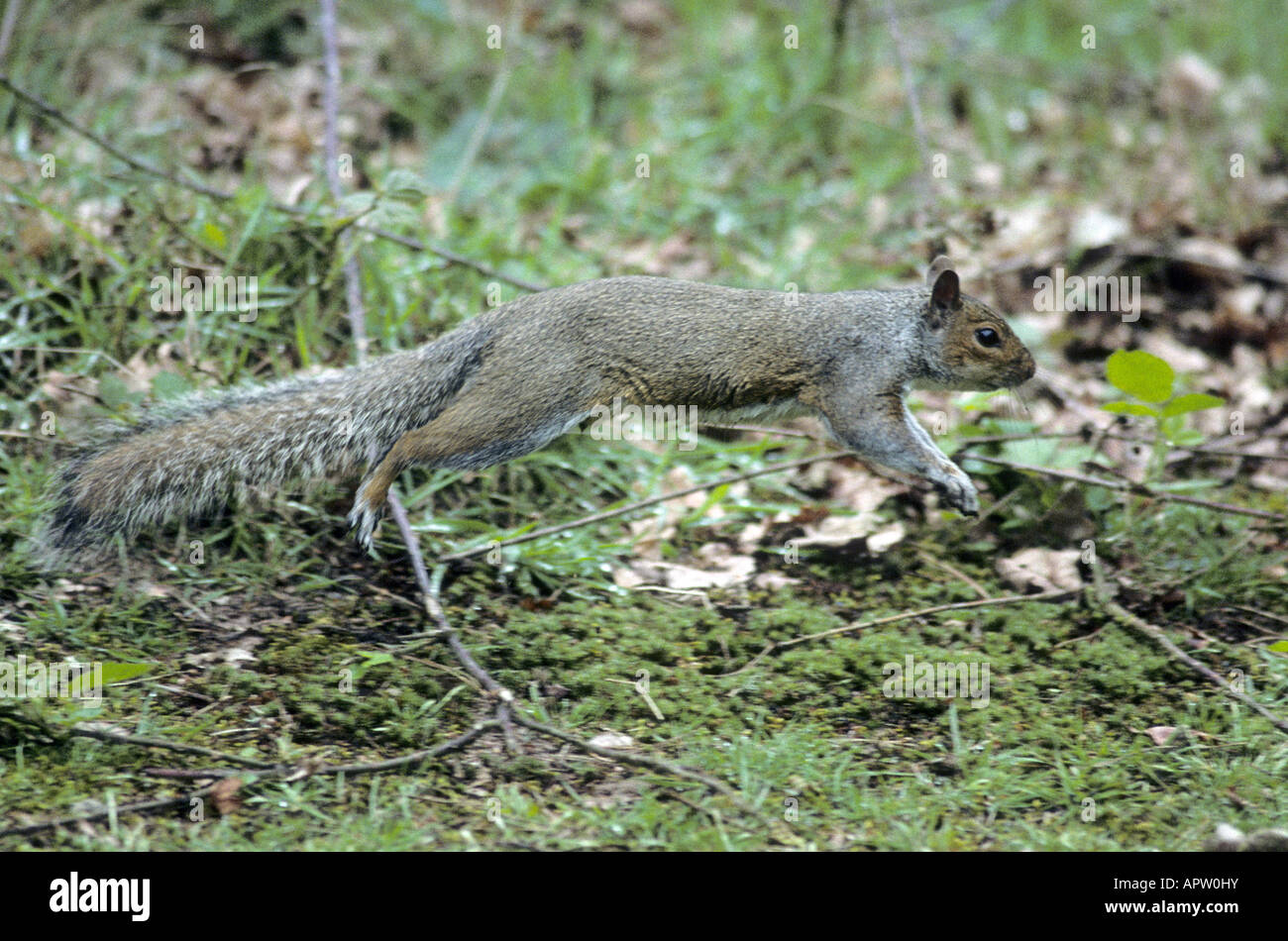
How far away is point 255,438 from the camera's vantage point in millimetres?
4238

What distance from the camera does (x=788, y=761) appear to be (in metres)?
3.62

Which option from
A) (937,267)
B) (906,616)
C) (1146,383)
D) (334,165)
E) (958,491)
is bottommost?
(906,616)

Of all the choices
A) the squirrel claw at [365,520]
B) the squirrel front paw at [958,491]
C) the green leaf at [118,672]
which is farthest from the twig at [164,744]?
the squirrel front paw at [958,491]

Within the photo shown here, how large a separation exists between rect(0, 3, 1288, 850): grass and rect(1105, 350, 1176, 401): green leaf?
784 mm

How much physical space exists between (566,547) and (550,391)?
0.83 metres

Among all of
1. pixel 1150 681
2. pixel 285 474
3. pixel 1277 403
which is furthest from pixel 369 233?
pixel 1277 403

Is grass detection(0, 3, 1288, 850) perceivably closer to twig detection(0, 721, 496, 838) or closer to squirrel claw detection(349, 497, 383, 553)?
twig detection(0, 721, 496, 838)

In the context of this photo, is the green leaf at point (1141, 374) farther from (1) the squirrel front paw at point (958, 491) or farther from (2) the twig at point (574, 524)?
(2) the twig at point (574, 524)

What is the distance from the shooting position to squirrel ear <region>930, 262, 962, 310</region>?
4.37 meters

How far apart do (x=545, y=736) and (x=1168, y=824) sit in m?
1.74

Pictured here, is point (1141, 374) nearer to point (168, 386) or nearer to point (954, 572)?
point (954, 572)

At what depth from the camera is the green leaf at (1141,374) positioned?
425cm

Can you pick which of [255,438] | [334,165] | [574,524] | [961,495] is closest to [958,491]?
[961,495]
